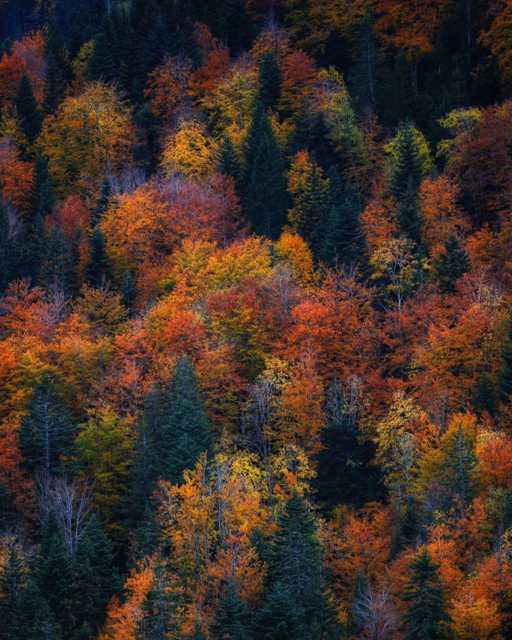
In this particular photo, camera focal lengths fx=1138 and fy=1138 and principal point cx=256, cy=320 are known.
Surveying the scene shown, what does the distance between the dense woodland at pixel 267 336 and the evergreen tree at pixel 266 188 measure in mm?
215

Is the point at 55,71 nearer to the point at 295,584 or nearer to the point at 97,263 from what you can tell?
the point at 97,263

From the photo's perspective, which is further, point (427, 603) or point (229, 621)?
point (229, 621)

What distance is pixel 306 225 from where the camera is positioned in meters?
79.0

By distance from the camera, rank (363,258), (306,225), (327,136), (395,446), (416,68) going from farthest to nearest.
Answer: (416,68)
(327,136)
(306,225)
(363,258)
(395,446)

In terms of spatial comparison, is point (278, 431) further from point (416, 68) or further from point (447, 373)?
point (416, 68)

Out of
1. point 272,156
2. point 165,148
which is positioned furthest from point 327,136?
point 165,148

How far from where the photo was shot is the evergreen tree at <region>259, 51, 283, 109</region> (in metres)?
91.6

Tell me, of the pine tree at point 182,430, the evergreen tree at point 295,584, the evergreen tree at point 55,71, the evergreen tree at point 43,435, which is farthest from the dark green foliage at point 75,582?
the evergreen tree at point 55,71

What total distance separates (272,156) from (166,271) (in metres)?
13.5

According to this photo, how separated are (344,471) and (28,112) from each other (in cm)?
5076

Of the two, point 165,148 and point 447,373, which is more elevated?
point 165,148

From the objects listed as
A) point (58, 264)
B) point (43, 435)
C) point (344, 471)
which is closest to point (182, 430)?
point (43, 435)

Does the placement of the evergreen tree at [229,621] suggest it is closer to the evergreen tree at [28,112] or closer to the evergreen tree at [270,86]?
the evergreen tree at [270,86]

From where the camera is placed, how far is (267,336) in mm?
67625
